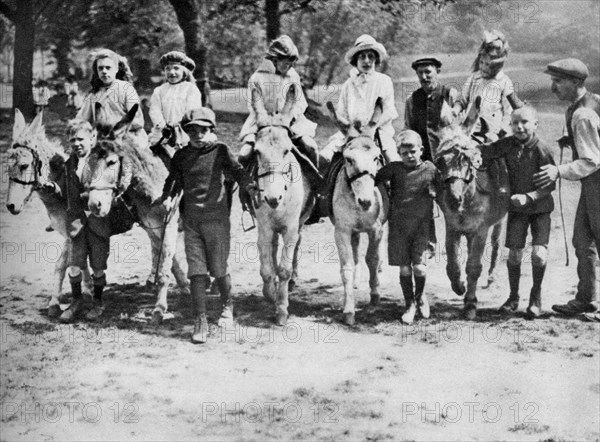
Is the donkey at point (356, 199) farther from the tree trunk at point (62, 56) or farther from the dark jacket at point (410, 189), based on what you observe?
the tree trunk at point (62, 56)

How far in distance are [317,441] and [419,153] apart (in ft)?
8.49

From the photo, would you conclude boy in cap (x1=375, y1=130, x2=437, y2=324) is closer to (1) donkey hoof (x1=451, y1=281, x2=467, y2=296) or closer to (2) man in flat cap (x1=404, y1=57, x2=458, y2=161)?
(1) donkey hoof (x1=451, y1=281, x2=467, y2=296)

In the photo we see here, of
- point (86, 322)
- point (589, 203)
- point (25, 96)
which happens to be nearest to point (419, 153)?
point (589, 203)

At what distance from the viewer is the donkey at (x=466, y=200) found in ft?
19.3

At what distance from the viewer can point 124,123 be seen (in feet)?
19.2

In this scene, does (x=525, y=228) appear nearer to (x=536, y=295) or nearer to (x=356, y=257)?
(x=536, y=295)

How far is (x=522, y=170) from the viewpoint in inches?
243

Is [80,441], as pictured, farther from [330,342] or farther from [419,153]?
[419,153]

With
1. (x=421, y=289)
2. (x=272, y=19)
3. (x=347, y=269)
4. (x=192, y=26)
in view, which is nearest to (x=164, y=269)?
(x=347, y=269)

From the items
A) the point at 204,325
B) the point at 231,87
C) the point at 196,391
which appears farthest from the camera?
the point at 231,87

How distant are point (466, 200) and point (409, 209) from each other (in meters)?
0.54

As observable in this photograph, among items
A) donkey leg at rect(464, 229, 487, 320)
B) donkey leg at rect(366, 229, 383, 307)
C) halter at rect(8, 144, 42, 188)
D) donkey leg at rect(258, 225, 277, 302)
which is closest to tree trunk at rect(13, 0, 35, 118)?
halter at rect(8, 144, 42, 188)

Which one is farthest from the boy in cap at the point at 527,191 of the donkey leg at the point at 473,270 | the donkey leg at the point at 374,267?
the donkey leg at the point at 374,267

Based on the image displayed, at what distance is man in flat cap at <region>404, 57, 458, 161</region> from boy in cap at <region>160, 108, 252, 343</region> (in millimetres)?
1944
